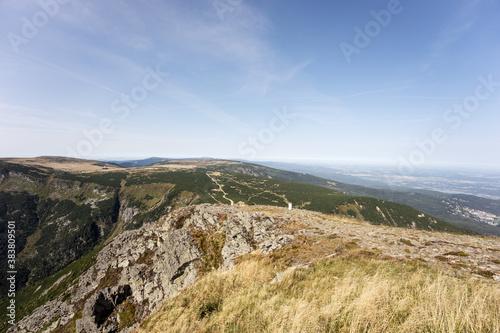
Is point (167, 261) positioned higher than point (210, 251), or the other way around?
point (210, 251)

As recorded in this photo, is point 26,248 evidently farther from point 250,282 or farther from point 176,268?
point 250,282

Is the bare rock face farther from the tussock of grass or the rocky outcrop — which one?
the tussock of grass

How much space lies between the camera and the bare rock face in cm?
1789

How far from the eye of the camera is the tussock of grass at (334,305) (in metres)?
5.17

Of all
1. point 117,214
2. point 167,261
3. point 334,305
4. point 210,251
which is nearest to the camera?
point 334,305

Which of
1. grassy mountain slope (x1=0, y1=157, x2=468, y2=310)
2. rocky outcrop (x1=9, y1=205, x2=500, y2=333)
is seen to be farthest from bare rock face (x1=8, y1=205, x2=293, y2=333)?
grassy mountain slope (x1=0, y1=157, x2=468, y2=310)

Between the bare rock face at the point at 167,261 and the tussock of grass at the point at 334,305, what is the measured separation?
24.2 feet

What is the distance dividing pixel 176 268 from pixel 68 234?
22780 cm

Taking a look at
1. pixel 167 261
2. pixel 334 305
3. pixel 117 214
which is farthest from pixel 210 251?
pixel 117 214

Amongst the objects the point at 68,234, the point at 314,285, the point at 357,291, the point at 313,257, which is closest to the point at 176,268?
the point at 313,257

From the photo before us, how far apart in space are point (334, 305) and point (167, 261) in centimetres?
2075

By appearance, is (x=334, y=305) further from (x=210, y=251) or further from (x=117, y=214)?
(x=117, y=214)

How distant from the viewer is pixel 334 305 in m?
5.97

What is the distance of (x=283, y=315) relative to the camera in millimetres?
5969
